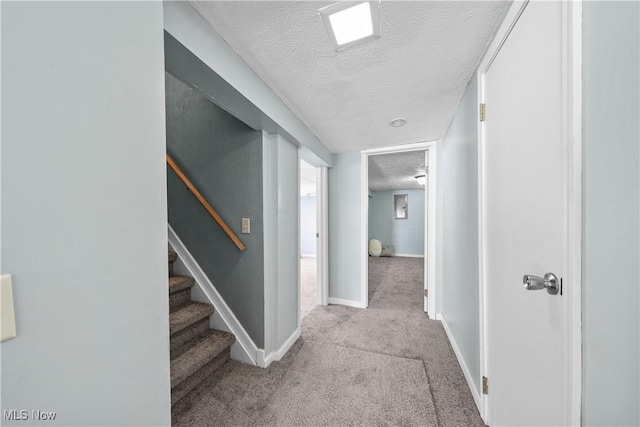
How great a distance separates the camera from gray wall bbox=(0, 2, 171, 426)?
1.49 ft

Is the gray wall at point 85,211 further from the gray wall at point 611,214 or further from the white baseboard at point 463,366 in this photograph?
A: the white baseboard at point 463,366

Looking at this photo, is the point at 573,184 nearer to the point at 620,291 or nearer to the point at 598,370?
the point at 620,291

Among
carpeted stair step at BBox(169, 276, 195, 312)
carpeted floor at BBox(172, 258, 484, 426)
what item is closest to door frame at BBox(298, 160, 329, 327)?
carpeted floor at BBox(172, 258, 484, 426)

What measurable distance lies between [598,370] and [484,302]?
0.70m

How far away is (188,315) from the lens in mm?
1715

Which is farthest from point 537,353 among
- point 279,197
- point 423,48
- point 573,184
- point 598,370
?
point 279,197

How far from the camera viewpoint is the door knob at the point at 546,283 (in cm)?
A: 72

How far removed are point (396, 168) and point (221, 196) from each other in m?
3.49

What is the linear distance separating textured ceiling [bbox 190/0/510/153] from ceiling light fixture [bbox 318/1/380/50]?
37 millimetres

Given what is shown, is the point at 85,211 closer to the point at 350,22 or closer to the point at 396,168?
the point at 350,22

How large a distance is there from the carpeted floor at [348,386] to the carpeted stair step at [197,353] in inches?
6.4

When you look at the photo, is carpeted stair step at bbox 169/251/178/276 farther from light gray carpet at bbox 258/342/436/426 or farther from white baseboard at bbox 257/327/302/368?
light gray carpet at bbox 258/342/436/426

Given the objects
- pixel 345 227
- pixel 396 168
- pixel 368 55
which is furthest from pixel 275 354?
pixel 396 168

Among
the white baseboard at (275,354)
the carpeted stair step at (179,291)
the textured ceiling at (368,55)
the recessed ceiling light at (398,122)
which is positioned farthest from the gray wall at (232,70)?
the white baseboard at (275,354)
